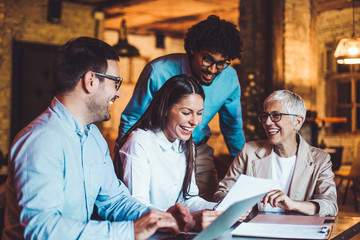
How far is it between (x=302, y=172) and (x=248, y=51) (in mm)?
2868

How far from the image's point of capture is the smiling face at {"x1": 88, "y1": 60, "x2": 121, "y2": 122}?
5.04 ft

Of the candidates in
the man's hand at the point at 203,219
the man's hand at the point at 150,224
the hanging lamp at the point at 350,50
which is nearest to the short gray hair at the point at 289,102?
the man's hand at the point at 203,219

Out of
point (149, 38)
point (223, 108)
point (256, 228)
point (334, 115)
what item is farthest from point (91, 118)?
point (149, 38)

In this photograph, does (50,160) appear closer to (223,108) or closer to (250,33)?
(223,108)

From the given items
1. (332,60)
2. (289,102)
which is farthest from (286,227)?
(332,60)

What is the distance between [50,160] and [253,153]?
1.54 m

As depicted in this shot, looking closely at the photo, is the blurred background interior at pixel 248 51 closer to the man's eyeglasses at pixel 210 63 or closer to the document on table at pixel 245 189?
the man's eyeglasses at pixel 210 63

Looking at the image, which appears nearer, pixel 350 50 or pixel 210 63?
pixel 210 63

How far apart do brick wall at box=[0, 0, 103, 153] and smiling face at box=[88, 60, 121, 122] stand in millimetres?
6726

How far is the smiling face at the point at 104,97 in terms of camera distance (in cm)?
154

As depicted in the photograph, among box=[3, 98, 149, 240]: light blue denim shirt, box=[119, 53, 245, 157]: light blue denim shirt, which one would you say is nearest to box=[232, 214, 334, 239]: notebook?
box=[3, 98, 149, 240]: light blue denim shirt

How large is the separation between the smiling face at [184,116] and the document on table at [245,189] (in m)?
0.55

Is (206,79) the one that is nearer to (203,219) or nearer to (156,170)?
(156,170)

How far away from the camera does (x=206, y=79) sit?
2611 millimetres
